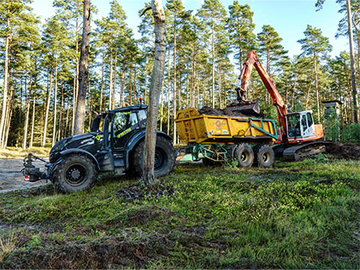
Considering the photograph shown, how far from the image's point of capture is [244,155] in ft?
32.2

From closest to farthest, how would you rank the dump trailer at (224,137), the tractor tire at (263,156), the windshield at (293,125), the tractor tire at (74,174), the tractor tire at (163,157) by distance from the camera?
1. the tractor tire at (74,174)
2. the tractor tire at (163,157)
3. the dump trailer at (224,137)
4. the tractor tire at (263,156)
5. the windshield at (293,125)

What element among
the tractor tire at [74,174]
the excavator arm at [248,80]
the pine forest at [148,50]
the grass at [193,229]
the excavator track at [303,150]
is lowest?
Result: the grass at [193,229]

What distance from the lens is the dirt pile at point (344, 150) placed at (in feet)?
38.2

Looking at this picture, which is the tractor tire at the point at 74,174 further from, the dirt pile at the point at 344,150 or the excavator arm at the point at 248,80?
the dirt pile at the point at 344,150

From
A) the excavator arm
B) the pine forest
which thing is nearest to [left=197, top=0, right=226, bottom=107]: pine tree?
the pine forest

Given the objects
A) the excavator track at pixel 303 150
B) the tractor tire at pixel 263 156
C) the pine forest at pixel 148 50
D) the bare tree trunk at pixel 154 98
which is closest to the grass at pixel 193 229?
the bare tree trunk at pixel 154 98

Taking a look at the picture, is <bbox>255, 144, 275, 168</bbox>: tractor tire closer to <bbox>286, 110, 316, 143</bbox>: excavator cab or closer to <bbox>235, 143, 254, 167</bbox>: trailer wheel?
<bbox>235, 143, 254, 167</bbox>: trailer wheel

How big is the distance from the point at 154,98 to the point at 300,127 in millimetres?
9855

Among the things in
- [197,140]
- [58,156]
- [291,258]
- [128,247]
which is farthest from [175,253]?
[197,140]

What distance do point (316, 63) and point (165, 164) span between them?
1270 inches

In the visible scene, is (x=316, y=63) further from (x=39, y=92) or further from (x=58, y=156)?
(x=39, y=92)

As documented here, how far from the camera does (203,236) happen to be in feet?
10.1

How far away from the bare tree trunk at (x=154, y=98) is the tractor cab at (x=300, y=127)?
951cm

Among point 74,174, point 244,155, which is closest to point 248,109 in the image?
point 244,155
